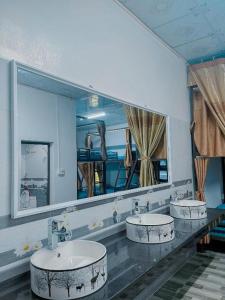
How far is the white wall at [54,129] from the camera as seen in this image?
1.22 metres

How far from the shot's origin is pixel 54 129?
139 centimetres

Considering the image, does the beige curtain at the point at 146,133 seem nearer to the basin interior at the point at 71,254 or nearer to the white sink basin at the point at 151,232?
the white sink basin at the point at 151,232

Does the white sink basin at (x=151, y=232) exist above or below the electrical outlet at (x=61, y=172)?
below

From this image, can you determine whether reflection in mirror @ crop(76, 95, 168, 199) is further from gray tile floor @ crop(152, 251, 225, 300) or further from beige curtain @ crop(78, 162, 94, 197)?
gray tile floor @ crop(152, 251, 225, 300)

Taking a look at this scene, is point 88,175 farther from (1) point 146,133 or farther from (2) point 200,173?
(2) point 200,173

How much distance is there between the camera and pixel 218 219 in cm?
198

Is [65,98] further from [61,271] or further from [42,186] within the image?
[61,271]

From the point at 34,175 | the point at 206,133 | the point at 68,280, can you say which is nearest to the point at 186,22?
the point at 206,133

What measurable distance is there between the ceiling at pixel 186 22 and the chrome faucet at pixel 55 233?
1.71m

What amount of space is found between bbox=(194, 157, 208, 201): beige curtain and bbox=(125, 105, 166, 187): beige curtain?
0.77m

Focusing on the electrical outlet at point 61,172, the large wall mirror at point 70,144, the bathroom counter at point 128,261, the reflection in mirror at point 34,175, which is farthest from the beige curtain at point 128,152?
the reflection in mirror at point 34,175

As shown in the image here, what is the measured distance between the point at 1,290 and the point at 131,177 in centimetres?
123

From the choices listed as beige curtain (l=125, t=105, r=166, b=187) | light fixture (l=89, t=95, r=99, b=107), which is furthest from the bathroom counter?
light fixture (l=89, t=95, r=99, b=107)

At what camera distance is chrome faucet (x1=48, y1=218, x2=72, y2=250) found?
1.16 meters
